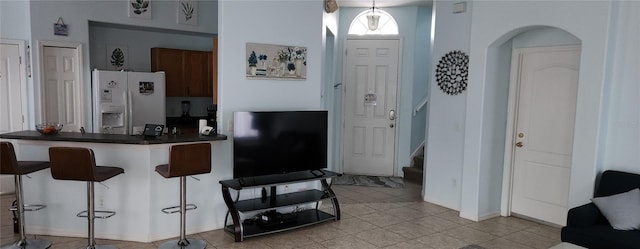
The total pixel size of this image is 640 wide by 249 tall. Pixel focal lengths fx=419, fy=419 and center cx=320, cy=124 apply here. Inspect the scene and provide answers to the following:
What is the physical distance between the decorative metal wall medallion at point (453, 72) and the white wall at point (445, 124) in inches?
2.3

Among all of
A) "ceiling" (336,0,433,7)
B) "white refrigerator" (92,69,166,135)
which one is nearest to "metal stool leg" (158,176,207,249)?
"white refrigerator" (92,69,166,135)

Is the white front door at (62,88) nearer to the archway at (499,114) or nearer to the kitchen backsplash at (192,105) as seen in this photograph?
the kitchen backsplash at (192,105)

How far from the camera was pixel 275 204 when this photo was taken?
4258 mm

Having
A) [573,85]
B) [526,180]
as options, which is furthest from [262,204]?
[573,85]

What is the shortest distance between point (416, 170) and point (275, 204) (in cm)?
319

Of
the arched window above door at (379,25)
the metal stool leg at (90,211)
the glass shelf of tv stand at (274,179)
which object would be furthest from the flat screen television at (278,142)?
the arched window above door at (379,25)

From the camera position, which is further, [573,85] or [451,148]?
[451,148]

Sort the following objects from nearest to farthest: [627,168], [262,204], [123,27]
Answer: [627,168], [262,204], [123,27]

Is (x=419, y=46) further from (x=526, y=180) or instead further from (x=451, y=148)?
(x=526, y=180)

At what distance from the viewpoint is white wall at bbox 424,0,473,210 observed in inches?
200

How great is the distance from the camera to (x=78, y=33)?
560 centimetres

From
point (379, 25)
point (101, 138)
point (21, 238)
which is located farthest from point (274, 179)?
point (379, 25)

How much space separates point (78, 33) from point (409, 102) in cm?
496

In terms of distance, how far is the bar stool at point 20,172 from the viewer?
3.38 metres
